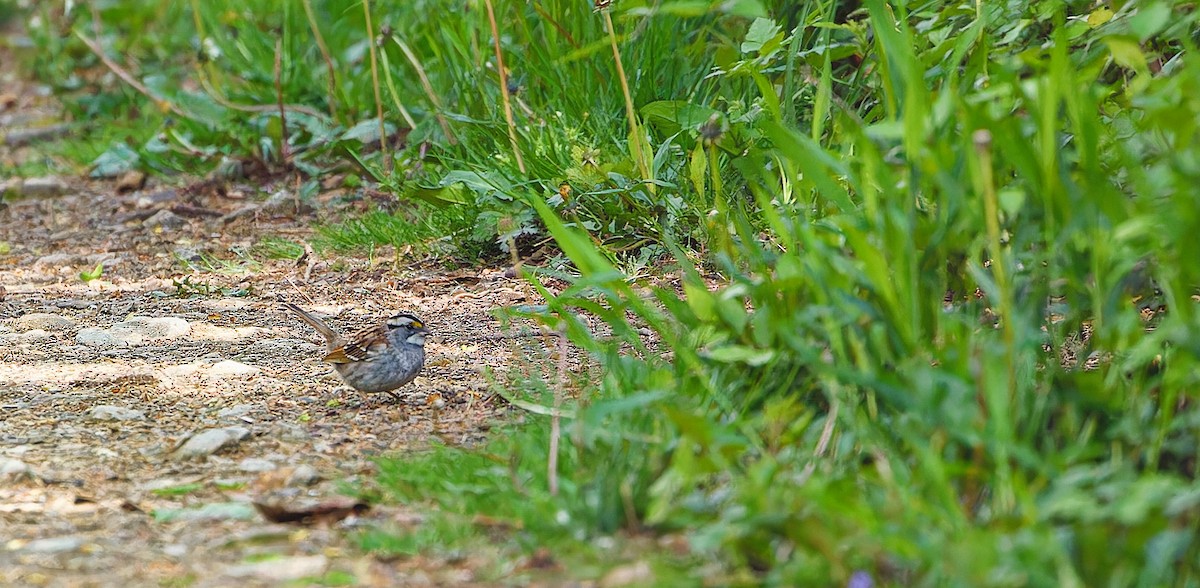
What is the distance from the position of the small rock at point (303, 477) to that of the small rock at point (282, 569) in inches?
18.2

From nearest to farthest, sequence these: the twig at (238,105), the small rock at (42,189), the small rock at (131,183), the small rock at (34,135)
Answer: the twig at (238,105) < the small rock at (131,183) < the small rock at (42,189) < the small rock at (34,135)

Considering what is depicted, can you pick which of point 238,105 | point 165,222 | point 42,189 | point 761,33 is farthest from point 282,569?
point 42,189

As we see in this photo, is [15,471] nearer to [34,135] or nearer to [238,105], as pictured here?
[238,105]

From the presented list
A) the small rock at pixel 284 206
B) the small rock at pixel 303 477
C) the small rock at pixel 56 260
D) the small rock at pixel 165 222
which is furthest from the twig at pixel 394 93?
the small rock at pixel 303 477

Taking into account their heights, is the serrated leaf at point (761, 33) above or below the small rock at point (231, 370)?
above

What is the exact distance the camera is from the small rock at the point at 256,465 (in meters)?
3.21

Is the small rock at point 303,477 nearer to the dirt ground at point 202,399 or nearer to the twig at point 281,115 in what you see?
the dirt ground at point 202,399

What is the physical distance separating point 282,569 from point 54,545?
52 centimetres

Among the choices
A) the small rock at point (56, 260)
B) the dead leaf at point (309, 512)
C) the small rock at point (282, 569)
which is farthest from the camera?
the small rock at point (56, 260)

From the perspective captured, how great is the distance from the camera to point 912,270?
101 inches

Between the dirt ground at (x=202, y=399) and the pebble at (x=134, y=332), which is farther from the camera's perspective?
the pebble at (x=134, y=332)

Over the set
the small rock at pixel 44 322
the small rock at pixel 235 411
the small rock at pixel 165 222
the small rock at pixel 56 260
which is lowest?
the small rock at pixel 56 260

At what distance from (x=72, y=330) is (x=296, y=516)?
209cm

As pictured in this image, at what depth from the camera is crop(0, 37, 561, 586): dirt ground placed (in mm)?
2697
